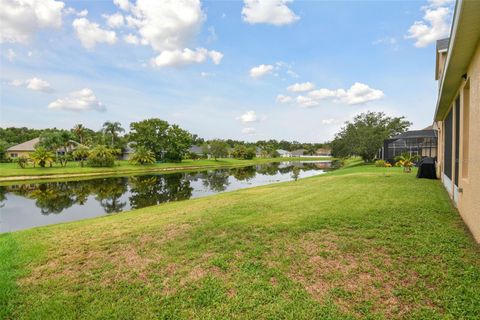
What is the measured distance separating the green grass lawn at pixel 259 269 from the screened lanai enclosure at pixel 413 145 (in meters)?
28.5

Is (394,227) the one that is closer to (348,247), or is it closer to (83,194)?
(348,247)

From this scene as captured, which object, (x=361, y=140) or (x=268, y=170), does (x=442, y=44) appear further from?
(x=268, y=170)

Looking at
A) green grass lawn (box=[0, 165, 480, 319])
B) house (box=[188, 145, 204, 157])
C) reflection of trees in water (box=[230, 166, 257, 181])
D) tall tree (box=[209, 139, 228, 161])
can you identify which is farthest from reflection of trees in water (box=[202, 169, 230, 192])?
house (box=[188, 145, 204, 157])

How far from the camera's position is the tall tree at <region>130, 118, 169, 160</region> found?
5666 centimetres

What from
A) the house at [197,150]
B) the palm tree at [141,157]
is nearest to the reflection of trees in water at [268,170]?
the palm tree at [141,157]

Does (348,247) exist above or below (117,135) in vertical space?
below

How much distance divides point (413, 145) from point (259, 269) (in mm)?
36293

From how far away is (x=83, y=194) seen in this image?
21.1m

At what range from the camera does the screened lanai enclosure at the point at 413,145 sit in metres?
30.6

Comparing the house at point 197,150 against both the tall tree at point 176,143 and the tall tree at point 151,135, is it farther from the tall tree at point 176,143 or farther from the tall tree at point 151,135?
the tall tree at point 151,135

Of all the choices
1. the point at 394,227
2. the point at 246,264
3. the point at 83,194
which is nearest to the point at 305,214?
the point at 394,227

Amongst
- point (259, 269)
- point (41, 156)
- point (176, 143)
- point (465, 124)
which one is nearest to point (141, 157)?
point (176, 143)

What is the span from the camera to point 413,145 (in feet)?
109

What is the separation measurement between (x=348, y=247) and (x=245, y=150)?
250 feet
